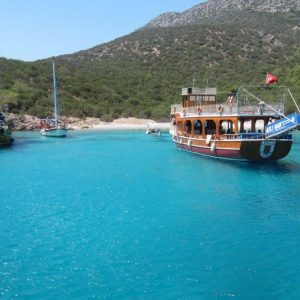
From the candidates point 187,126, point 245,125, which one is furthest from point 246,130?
point 187,126

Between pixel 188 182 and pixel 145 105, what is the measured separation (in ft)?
232

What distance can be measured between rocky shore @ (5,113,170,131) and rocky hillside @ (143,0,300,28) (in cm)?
7244

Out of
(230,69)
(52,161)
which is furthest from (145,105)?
(52,161)

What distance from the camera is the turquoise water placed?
1090 centimetres

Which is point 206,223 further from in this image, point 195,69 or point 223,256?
point 195,69

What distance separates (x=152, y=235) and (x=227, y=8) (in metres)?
152

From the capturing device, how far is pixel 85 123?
84.6 metres

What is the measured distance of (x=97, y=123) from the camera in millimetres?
85250

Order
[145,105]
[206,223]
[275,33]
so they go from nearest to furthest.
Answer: [206,223], [145,105], [275,33]

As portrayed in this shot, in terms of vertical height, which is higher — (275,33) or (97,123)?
(275,33)

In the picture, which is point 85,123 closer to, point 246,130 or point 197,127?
point 197,127

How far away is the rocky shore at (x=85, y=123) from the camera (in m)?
76.9

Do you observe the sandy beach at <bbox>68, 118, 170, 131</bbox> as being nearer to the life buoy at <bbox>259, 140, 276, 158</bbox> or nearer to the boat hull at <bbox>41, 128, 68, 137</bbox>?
the boat hull at <bbox>41, 128, 68, 137</bbox>

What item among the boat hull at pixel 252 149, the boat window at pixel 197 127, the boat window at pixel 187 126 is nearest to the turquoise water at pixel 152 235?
the boat hull at pixel 252 149
